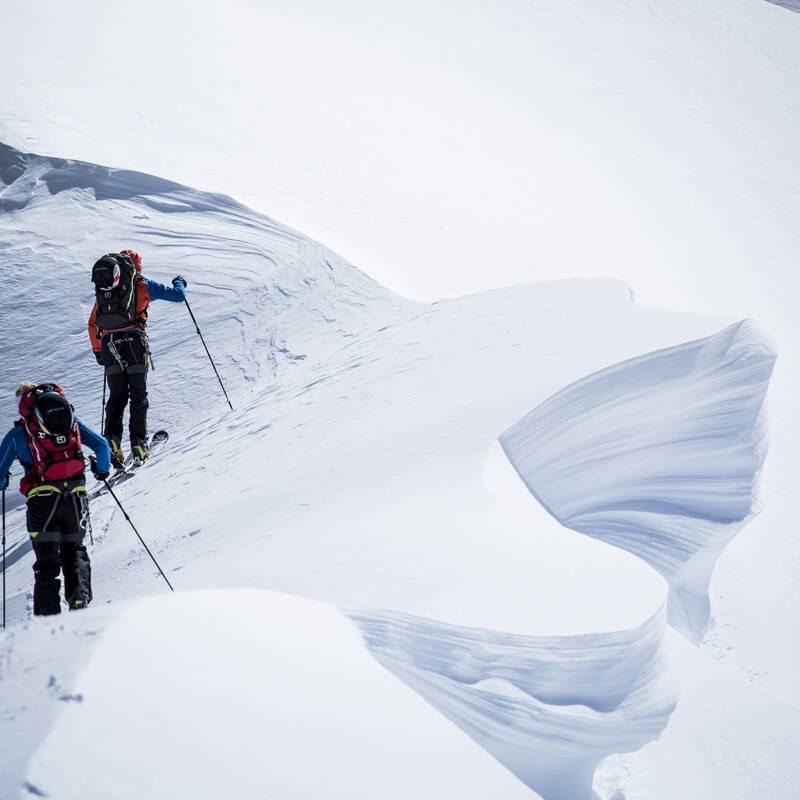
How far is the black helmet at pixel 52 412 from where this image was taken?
4.93 m

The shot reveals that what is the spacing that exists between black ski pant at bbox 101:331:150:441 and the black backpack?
0.13 m

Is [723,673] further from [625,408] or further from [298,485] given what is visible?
[298,485]

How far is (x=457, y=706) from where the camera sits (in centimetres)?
342

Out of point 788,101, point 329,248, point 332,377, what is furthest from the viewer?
point 788,101

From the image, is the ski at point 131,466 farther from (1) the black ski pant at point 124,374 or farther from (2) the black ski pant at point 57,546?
(2) the black ski pant at point 57,546

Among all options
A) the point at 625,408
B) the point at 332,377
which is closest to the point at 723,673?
the point at 625,408

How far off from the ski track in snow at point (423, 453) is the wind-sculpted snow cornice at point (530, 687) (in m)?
0.01

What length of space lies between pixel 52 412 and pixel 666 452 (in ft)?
14.9

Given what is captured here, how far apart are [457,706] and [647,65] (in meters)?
26.6

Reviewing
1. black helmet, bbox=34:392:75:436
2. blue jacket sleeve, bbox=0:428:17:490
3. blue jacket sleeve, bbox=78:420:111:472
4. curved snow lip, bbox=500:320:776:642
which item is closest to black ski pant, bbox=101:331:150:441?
blue jacket sleeve, bbox=78:420:111:472

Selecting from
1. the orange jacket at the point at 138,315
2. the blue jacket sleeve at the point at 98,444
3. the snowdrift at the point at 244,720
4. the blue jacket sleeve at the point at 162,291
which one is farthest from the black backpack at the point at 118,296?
the snowdrift at the point at 244,720

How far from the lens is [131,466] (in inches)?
308

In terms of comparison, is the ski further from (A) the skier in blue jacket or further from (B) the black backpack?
(A) the skier in blue jacket

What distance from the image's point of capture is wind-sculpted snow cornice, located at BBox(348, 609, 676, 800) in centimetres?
343
